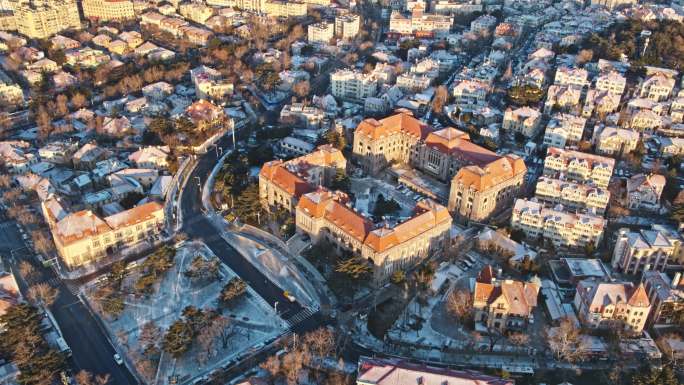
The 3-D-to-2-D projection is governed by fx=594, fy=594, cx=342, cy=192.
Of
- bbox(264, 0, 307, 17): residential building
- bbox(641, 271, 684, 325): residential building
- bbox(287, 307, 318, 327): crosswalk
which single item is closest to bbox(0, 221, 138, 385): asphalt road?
bbox(287, 307, 318, 327): crosswalk

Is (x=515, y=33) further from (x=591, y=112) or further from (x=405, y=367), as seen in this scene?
(x=405, y=367)

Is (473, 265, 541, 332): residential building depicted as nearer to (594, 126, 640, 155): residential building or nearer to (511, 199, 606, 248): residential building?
(511, 199, 606, 248): residential building

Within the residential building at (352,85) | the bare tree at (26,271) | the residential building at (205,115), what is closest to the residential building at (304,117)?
the residential building at (205,115)

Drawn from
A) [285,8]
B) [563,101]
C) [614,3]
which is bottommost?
[563,101]

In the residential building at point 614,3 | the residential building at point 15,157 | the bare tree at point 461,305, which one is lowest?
the bare tree at point 461,305

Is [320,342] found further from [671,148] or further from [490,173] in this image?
[671,148]

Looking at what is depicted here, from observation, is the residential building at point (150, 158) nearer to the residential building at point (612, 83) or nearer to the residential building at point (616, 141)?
the residential building at point (616, 141)

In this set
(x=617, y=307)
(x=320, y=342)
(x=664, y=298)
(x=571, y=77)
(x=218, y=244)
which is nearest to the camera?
(x=320, y=342)

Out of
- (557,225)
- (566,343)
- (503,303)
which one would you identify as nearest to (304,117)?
(557,225)
